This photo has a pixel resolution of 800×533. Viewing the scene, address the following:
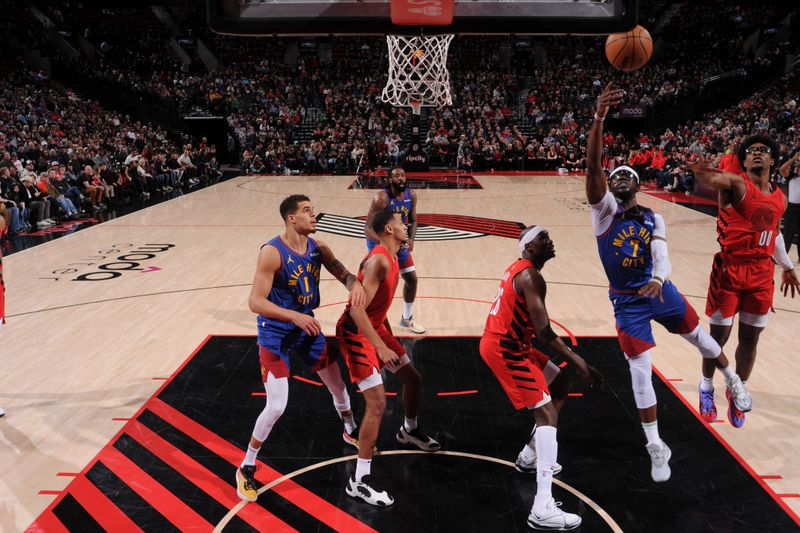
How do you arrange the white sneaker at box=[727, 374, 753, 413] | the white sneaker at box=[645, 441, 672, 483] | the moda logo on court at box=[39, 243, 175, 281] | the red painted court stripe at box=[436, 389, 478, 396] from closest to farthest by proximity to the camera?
the white sneaker at box=[645, 441, 672, 483], the white sneaker at box=[727, 374, 753, 413], the red painted court stripe at box=[436, 389, 478, 396], the moda logo on court at box=[39, 243, 175, 281]

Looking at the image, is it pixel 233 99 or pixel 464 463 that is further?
pixel 233 99

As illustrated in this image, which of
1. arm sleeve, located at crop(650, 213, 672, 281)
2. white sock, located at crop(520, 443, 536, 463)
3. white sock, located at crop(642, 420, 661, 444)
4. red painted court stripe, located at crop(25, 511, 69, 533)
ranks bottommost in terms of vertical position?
red painted court stripe, located at crop(25, 511, 69, 533)

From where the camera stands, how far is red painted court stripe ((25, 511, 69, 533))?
11.9ft

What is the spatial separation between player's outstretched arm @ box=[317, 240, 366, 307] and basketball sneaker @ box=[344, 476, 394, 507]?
1029mm

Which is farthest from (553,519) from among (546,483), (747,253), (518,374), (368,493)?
(747,253)

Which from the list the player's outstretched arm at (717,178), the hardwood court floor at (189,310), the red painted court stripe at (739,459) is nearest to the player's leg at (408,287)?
the hardwood court floor at (189,310)

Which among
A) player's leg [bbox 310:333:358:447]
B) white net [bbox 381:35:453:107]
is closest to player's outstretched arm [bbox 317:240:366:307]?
player's leg [bbox 310:333:358:447]

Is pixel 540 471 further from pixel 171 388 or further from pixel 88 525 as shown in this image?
pixel 171 388

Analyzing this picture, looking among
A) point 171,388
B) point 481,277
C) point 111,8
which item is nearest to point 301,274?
point 171,388

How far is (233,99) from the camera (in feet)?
93.4

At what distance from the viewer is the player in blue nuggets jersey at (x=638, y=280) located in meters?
4.10

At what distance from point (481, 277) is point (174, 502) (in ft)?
19.7

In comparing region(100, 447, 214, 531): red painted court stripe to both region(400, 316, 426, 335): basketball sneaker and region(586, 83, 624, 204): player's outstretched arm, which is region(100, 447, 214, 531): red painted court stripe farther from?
region(400, 316, 426, 335): basketball sneaker

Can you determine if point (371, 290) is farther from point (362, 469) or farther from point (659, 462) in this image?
point (659, 462)
